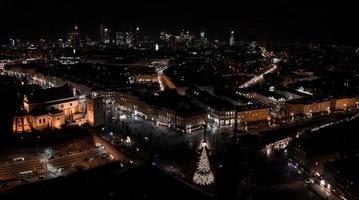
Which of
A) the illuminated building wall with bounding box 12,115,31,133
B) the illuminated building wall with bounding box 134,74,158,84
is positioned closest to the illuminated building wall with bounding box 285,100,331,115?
the illuminated building wall with bounding box 12,115,31,133

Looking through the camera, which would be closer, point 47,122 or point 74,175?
point 74,175

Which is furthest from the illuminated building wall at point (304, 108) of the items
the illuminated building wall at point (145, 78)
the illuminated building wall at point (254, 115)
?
the illuminated building wall at point (145, 78)

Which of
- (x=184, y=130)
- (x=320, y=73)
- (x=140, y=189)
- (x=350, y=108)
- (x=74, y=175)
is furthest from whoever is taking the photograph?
(x=320, y=73)

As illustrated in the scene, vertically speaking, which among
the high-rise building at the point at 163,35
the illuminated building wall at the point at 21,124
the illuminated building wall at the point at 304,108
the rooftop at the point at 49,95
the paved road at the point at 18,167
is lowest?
the paved road at the point at 18,167

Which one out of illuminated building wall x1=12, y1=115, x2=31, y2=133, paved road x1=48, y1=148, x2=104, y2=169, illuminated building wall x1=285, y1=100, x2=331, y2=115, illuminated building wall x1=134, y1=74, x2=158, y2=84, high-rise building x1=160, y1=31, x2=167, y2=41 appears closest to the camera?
paved road x1=48, y1=148, x2=104, y2=169

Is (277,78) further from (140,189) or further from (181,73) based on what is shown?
(140,189)

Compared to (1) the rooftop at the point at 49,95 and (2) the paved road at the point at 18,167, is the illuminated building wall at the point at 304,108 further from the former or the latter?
(2) the paved road at the point at 18,167

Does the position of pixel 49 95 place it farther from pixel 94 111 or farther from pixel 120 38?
pixel 120 38

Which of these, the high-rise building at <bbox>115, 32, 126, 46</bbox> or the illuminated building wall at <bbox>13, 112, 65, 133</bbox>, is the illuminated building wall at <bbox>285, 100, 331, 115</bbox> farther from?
the high-rise building at <bbox>115, 32, 126, 46</bbox>

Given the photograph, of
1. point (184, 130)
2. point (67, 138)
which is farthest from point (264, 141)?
point (67, 138)
